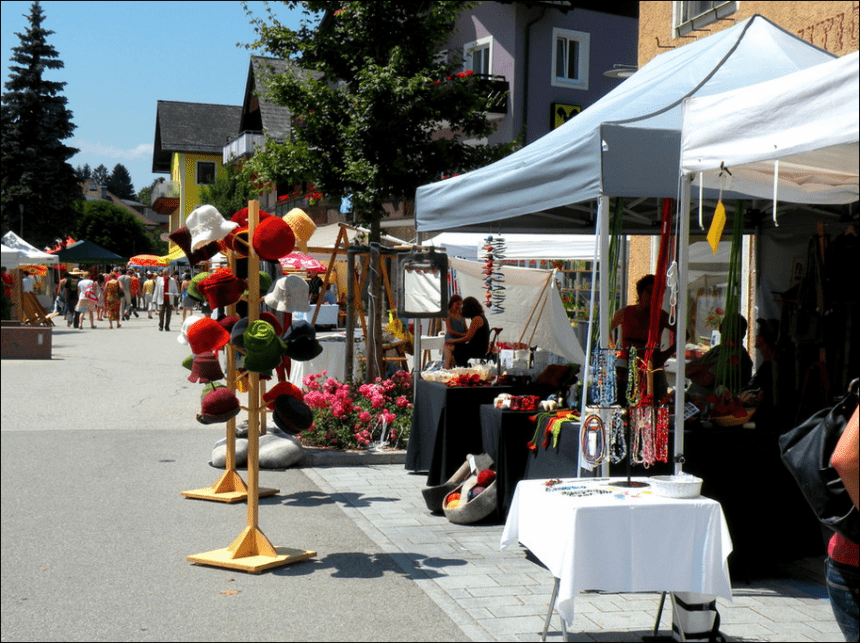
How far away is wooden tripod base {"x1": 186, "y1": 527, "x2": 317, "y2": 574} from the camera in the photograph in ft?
20.3

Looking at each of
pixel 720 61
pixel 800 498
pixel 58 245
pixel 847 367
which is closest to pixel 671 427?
pixel 800 498

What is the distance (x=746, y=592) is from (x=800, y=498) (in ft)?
2.51

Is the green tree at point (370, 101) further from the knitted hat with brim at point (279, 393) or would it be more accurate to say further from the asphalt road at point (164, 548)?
the knitted hat with brim at point (279, 393)

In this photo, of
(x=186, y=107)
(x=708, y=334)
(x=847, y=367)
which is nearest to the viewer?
(x=847, y=367)

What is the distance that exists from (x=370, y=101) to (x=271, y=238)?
8.13 metres

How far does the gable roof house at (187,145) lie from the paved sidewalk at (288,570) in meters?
60.4

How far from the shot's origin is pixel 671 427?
6277mm

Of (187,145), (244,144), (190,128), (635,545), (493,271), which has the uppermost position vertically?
(190,128)

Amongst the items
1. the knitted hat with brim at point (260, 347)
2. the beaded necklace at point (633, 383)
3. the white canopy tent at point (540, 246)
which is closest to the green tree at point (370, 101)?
the white canopy tent at point (540, 246)

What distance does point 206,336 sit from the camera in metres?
6.56

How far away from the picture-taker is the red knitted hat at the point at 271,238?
6.21 meters

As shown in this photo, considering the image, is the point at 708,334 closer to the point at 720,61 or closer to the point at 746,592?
the point at 720,61

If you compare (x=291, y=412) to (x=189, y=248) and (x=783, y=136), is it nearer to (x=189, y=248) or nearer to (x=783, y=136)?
(x=189, y=248)

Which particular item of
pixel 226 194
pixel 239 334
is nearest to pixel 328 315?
pixel 226 194
